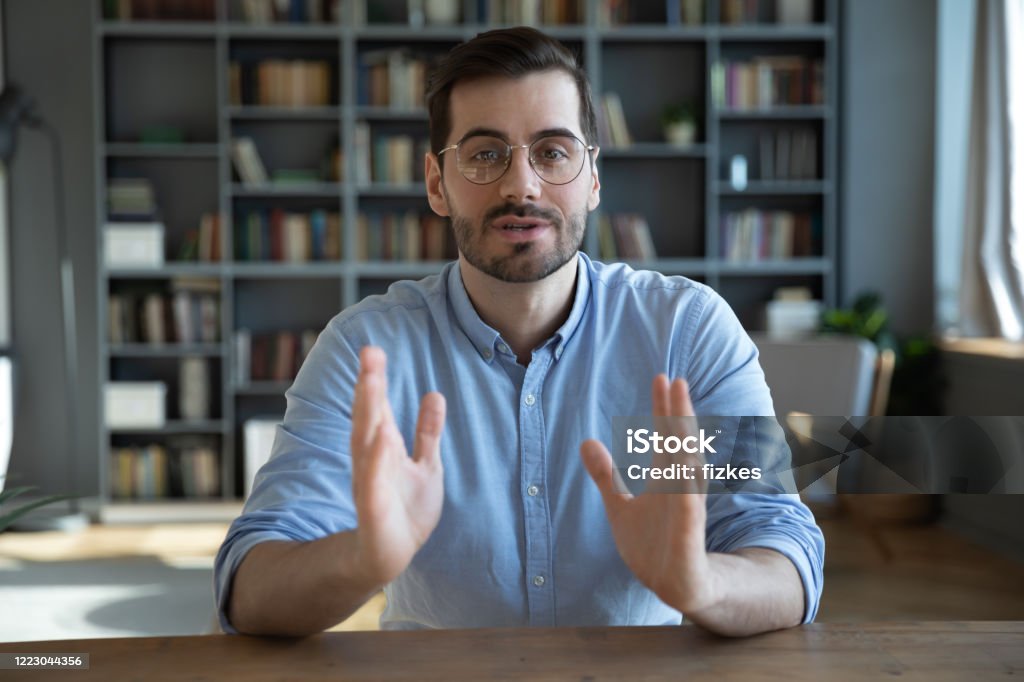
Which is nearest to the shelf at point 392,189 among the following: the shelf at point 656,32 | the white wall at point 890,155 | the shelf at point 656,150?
the shelf at point 656,150

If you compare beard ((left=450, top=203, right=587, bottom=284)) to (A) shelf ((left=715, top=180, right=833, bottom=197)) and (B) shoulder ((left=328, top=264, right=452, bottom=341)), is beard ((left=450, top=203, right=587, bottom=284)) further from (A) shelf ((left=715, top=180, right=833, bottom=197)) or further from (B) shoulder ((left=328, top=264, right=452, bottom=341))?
(A) shelf ((left=715, top=180, right=833, bottom=197))

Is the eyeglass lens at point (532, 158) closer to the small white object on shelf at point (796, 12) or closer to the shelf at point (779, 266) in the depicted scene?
the shelf at point (779, 266)

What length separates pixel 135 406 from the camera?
15.7 feet

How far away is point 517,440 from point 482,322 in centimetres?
18

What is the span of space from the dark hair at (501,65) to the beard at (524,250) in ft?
0.53

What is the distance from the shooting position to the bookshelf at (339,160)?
190 inches

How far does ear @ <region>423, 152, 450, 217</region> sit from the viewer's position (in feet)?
5.09

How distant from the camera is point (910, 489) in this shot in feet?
3.46

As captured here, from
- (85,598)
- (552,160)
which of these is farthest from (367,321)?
(85,598)

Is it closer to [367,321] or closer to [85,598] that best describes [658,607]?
[367,321]

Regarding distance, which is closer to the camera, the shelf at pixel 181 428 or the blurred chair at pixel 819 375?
the blurred chair at pixel 819 375

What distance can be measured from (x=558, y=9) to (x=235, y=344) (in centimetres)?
220

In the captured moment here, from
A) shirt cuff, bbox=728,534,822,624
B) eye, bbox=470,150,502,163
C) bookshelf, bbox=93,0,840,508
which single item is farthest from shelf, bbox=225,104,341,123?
shirt cuff, bbox=728,534,822,624

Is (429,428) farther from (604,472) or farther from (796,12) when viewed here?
(796,12)
